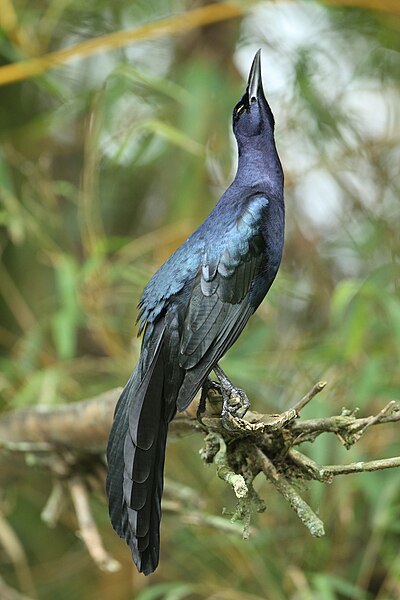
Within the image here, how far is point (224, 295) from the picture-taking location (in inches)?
77.5

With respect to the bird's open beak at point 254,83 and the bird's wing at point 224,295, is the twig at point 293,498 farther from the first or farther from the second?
the bird's open beak at point 254,83

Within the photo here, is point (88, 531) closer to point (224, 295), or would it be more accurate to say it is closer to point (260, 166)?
point (224, 295)

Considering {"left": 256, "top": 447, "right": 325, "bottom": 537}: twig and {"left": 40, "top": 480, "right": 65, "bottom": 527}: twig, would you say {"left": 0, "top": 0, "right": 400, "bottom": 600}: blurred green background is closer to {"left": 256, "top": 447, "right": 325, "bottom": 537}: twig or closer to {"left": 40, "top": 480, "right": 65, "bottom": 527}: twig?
{"left": 40, "top": 480, "right": 65, "bottom": 527}: twig

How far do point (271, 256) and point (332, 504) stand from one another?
1259 mm

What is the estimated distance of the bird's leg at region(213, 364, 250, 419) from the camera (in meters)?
1.73

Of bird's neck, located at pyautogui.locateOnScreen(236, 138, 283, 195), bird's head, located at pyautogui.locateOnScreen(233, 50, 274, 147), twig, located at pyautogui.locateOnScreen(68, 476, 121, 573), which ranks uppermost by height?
bird's head, located at pyautogui.locateOnScreen(233, 50, 274, 147)

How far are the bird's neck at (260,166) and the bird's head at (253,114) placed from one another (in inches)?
1.4

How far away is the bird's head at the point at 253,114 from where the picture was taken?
2.37m

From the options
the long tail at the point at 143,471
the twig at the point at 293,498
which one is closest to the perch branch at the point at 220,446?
the twig at the point at 293,498

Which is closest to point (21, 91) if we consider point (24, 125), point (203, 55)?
point (24, 125)

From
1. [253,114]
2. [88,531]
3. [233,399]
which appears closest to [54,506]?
[88,531]

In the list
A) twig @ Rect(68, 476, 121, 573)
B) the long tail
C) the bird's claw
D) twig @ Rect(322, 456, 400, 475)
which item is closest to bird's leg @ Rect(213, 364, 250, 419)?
the bird's claw

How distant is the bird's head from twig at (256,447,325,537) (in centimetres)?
99

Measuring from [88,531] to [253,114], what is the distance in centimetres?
116
